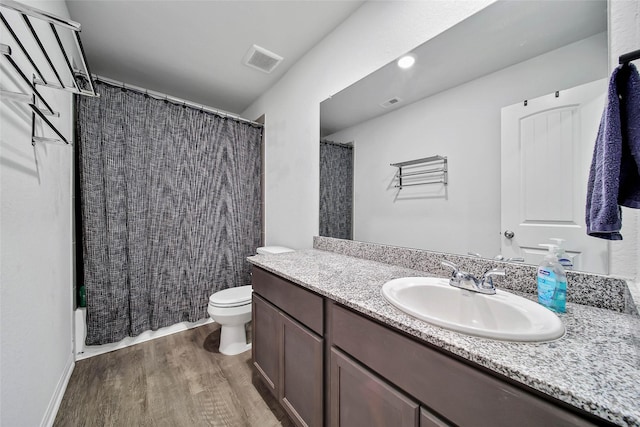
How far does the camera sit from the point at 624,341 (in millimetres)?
548

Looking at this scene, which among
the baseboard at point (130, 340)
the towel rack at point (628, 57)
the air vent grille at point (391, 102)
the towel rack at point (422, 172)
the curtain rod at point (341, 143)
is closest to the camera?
the towel rack at point (628, 57)

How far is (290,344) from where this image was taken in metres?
1.11

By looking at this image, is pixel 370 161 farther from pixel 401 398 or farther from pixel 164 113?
pixel 164 113

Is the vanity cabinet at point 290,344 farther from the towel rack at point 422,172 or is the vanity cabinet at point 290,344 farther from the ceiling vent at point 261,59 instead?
the ceiling vent at point 261,59

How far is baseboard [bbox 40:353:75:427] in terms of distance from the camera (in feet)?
3.75

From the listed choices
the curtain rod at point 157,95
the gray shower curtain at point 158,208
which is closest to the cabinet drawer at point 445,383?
the gray shower curtain at point 158,208

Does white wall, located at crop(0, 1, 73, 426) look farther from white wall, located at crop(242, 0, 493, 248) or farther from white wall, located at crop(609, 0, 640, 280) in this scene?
white wall, located at crop(609, 0, 640, 280)

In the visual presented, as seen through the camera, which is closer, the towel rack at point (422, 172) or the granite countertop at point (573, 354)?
the granite countertop at point (573, 354)

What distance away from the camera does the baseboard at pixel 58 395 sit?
1144 millimetres

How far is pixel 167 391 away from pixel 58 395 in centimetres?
56

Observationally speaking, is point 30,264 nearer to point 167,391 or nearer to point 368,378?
point 167,391

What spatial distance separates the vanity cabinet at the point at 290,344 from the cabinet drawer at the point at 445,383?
21 centimetres

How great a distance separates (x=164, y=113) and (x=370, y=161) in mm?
1884

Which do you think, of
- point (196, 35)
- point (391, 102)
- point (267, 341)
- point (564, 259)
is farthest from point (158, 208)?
point (564, 259)
